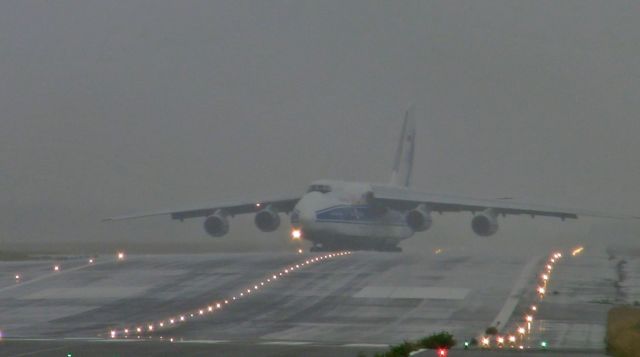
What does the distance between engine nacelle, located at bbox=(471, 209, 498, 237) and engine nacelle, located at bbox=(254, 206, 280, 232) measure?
10.2 meters

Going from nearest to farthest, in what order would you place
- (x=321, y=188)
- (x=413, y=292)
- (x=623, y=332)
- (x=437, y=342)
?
(x=437, y=342)
(x=623, y=332)
(x=413, y=292)
(x=321, y=188)

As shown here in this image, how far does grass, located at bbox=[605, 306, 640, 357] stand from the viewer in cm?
2114

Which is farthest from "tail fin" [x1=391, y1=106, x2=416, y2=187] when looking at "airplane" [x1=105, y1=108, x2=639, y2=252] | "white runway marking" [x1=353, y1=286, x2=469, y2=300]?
"white runway marking" [x1=353, y1=286, x2=469, y2=300]

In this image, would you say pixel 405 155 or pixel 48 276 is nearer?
pixel 48 276

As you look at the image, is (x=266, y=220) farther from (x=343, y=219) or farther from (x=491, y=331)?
(x=491, y=331)

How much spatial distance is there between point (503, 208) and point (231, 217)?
1499cm

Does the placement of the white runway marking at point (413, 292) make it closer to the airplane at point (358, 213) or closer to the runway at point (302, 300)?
the runway at point (302, 300)

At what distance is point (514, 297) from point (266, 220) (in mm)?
35231

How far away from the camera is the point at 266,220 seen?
67.8 metres

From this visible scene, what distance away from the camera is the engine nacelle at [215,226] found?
66.8 metres

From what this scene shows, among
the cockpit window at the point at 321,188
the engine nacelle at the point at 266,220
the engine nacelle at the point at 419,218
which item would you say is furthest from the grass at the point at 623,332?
the engine nacelle at the point at 266,220

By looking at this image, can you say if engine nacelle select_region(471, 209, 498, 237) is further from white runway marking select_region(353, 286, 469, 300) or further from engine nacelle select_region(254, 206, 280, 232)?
white runway marking select_region(353, 286, 469, 300)

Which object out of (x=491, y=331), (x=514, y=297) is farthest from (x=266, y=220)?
(x=491, y=331)

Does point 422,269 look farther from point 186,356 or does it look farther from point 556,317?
point 186,356
